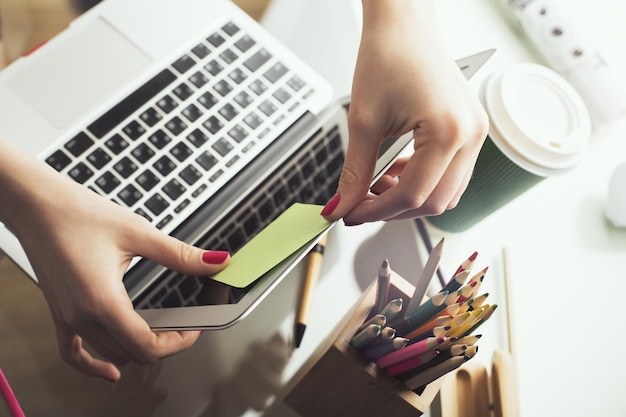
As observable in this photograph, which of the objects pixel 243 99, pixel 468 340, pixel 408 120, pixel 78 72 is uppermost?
pixel 78 72

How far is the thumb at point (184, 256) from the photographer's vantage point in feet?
1.45

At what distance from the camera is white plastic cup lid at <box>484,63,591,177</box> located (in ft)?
1.72

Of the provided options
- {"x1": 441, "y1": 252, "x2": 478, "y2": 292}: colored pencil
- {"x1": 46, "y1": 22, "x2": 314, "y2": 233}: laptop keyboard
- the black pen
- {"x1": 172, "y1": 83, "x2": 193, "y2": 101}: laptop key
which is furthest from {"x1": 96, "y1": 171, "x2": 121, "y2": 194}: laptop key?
{"x1": 441, "y1": 252, "x2": 478, "y2": 292}: colored pencil

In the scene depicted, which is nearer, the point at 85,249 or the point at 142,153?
the point at 85,249

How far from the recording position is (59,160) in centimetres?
53

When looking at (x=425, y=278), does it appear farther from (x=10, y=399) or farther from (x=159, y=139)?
(x=10, y=399)

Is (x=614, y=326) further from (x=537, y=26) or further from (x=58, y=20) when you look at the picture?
(x=58, y=20)

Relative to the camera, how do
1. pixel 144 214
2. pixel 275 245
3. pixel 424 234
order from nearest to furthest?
pixel 275 245 < pixel 144 214 < pixel 424 234

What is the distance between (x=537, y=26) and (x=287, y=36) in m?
0.32

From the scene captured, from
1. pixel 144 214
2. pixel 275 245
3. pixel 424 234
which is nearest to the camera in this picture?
pixel 275 245

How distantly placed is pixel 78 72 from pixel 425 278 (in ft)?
1.28

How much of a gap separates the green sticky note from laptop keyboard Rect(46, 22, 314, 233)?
12 cm

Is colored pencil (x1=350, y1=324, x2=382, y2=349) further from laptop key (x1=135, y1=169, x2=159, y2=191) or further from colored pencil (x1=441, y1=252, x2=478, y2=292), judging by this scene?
laptop key (x1=135, y1=169, x2=159, y2=191)

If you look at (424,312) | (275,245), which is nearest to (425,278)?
(424,312)
